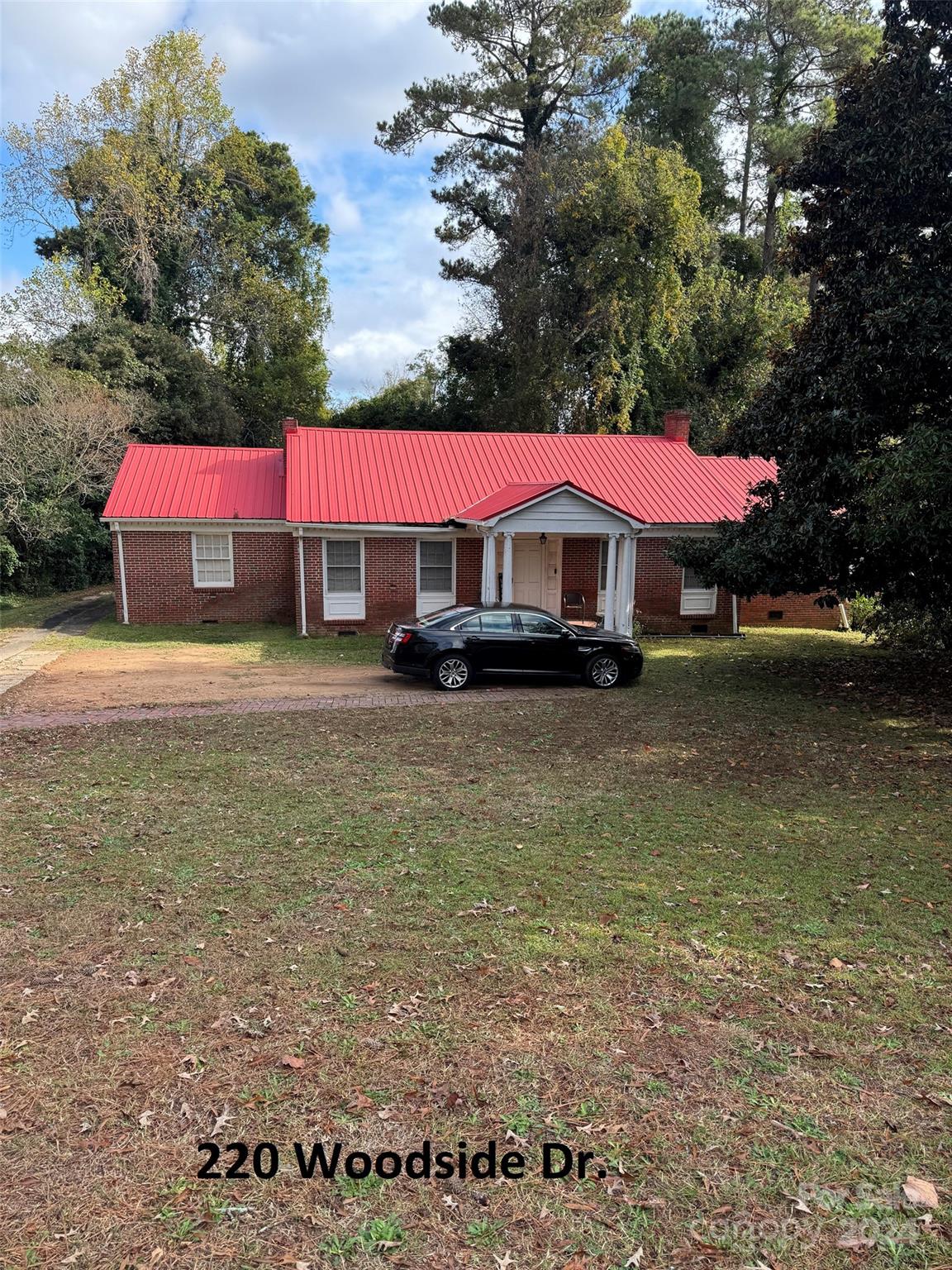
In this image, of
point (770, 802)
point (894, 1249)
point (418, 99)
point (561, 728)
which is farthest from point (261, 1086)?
point (418, 99)

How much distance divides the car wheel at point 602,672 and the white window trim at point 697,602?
7.47 metres

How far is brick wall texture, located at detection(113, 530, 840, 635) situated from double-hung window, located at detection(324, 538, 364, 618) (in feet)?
A: 0.52

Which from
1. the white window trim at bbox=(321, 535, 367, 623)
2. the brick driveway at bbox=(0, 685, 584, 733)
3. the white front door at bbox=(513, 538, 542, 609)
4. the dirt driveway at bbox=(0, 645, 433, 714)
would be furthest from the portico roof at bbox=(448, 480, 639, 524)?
the brick driveway at bbox=(0, 685, 584, 733)

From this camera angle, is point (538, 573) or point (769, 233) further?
point (769, 233)

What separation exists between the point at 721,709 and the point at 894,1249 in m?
→ 9.11

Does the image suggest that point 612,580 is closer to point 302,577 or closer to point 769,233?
point 302,577

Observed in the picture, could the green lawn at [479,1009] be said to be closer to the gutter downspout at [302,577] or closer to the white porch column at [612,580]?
the white porch column at [612,580]

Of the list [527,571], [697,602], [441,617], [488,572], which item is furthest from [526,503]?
[697,602]

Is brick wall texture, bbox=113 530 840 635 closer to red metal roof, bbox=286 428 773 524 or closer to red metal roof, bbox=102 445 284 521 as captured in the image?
red metal roof, bbox=102 445 284 521

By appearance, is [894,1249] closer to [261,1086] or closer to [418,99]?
[261,1086]

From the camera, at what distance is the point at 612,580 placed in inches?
685

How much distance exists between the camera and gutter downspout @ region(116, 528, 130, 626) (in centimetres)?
1994

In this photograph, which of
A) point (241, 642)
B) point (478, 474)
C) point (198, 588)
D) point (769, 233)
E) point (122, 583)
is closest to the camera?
point (241, 642)

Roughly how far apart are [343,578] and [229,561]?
349cm
